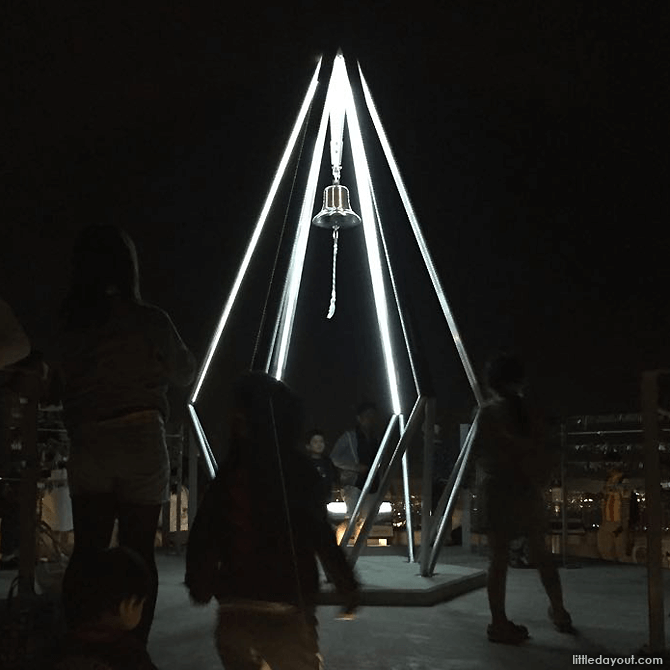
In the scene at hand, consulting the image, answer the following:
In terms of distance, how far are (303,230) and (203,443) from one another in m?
1.98

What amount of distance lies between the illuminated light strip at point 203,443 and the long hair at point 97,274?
2637 millimetres

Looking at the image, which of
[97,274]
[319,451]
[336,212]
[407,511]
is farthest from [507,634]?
[319,451]

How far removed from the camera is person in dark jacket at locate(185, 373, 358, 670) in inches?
93.0

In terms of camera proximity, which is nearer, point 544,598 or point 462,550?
point 544,598

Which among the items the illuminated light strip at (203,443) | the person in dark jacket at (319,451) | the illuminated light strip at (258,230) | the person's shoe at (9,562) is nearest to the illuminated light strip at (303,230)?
the illuminated light strip at (258,230)

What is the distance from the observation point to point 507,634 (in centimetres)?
357

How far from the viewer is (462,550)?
766 cm

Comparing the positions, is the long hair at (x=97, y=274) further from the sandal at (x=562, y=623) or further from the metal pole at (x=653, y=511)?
the sandal at (x=562, y=623)

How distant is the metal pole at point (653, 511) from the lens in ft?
10.8

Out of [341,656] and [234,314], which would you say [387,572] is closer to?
[341,656]

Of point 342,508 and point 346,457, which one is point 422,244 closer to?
point 346,457

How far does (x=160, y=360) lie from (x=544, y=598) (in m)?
3.12

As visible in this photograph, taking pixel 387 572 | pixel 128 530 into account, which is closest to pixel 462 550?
pixel 387 572

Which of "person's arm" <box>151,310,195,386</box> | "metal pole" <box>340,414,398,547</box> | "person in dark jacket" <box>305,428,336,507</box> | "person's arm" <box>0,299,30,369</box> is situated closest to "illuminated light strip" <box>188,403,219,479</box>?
"metal pole" <box>340,414,398,547</box>
